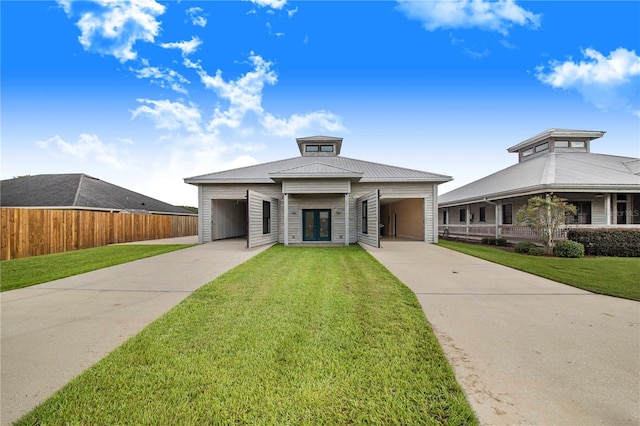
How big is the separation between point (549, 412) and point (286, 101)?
53.7 ft

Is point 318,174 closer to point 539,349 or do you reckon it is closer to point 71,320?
point 71,320

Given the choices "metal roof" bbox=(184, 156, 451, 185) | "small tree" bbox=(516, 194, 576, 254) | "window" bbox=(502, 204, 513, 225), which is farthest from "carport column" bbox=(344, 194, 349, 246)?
"window" bbox=(502, 204, 513, 225)

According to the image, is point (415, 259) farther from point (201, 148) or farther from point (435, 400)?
point (201, 148)

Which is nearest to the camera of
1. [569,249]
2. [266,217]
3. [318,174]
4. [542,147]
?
[569,249]

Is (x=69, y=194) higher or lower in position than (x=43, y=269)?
higher

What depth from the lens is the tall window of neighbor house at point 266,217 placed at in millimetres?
13801

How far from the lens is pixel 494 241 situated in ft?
48.9

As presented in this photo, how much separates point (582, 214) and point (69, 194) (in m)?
30.2

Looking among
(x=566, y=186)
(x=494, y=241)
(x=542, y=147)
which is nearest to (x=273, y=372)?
(x=566, y=186)

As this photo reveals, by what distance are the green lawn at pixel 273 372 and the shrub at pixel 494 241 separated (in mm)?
13149

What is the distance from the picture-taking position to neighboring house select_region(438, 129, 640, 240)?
1239 centimetres

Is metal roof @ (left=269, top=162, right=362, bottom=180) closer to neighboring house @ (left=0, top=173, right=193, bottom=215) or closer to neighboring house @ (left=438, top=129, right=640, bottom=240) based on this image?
neighboring house @ (left=438, top=129, right=640, bottom=240)

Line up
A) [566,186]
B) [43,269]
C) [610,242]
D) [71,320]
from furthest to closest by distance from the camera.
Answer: [566,186]
[610,242]
[43,269]
[71,320]

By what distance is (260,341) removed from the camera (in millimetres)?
3117
